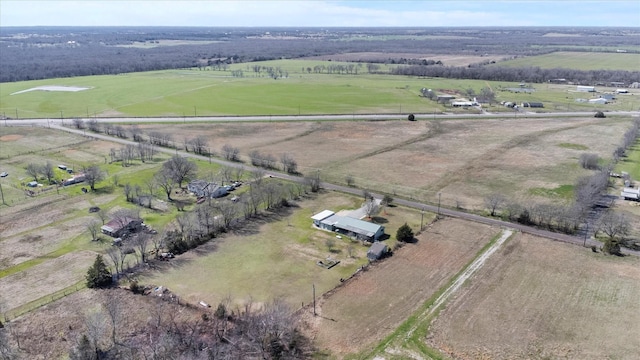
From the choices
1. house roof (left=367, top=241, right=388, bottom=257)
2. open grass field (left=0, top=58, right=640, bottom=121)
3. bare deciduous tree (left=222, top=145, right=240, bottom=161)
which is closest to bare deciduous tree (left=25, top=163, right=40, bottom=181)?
bare deciduous tree (left=222, top=145, right=240, bottom=161)

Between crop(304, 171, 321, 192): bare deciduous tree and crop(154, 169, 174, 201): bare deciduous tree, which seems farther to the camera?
crop(304, 171, 321, 192): bare deciduous tree

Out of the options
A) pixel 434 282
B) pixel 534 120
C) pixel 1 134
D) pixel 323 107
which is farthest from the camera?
pixel 323 107

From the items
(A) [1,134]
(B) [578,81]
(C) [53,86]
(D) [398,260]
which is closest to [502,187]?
(D) [398,260]

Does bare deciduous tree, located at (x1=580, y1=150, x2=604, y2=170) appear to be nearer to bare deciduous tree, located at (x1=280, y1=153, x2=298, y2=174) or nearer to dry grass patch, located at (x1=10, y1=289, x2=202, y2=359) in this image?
bare deciduous tree, located at (x1=280, y1=153, x2=298, y2=174)

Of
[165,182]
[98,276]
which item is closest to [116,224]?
[98,276]

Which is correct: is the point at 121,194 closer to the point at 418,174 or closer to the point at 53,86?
the point at 418,174

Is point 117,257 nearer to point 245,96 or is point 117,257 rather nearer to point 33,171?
point 33,171

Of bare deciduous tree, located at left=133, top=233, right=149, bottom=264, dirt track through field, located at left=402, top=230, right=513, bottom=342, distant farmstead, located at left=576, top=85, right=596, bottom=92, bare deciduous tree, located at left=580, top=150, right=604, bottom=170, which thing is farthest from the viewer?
distant farmstead, located at left=576, top=85, right=596, bottom=92
